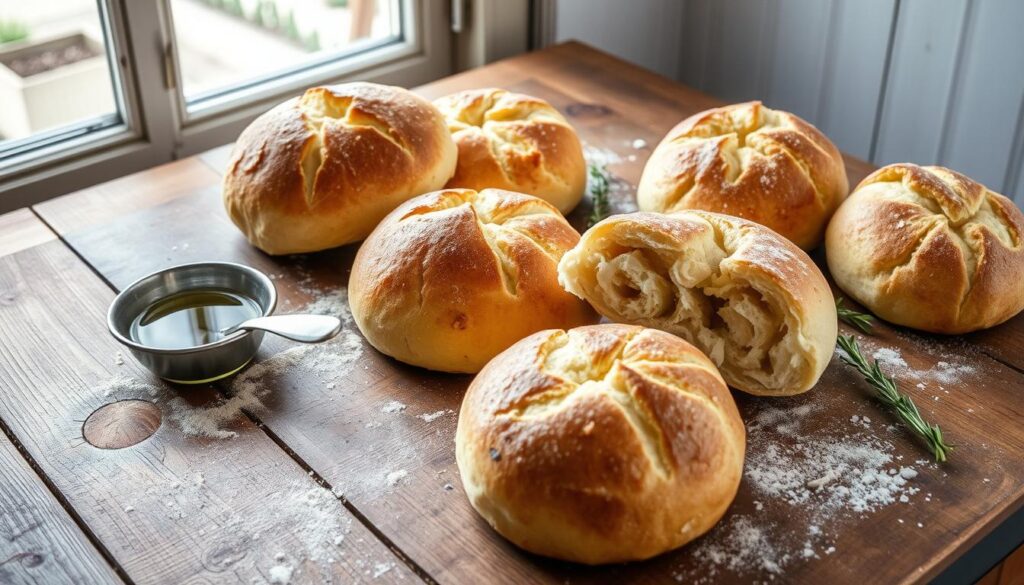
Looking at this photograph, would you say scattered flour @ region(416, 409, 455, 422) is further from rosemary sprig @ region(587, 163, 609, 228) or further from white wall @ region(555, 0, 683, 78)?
white wall @ region(555, 0, 683, 78)

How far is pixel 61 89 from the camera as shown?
7.51ft

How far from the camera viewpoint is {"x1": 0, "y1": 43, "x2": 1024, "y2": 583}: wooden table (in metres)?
1.25

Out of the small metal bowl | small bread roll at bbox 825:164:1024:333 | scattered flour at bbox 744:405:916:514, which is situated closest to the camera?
scattered flour at bbox 744:405:916:514

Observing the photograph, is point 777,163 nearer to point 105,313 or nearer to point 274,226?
point 274,226

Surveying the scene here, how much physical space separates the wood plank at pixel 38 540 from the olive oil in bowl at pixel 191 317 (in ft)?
0.88

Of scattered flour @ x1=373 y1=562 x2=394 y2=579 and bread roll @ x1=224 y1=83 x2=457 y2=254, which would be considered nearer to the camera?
scattered flour @ x1=373 y1=562 x2=394 y2=579

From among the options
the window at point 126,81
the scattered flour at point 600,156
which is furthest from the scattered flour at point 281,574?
the window at point 126,81

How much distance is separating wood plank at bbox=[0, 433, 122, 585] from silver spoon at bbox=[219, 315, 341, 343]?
0.36m

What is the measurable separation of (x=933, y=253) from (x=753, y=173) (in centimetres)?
33

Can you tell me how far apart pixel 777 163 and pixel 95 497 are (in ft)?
4.02

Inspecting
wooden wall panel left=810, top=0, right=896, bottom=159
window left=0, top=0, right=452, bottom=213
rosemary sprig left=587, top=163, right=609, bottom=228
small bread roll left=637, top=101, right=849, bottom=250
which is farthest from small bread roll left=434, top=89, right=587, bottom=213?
wooden wall panel left=810, top=0, right=896, bottom=159

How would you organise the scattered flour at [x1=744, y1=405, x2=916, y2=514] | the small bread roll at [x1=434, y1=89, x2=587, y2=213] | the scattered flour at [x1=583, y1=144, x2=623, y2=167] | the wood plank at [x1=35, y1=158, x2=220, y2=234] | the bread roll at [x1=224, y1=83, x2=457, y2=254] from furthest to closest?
the scattered flour at [x1=583, y1=144, x2=623, y2=167], the wood plank at [x1=35, y1=158, x2=220, y2=234], the small bread roll at [x1=434, y1=89, x2=587, y2=213], the bread roll at [x1=224, y1=83, x2=457, y2=254], the scattered flour at [x1=744, y1=405, x2=916, y2=514]

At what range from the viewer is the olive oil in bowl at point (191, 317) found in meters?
1.55

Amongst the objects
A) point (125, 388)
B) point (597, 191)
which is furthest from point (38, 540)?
point (597, 191)
